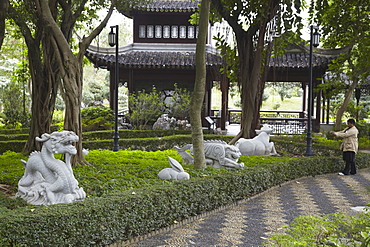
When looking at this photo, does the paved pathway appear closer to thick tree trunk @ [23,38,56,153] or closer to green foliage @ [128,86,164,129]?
thick tree trunk @ [23,38,56,153]

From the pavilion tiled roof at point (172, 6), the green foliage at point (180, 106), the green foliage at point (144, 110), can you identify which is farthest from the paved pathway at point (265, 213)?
the pavilion tiled roof at point (172, 6)

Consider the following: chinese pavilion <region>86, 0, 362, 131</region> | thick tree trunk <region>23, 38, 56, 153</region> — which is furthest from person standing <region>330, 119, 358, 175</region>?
chinese pavilion <region>86, 0, 362, 131</region>

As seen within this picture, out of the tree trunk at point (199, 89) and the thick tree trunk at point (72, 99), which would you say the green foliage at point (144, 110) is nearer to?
the thick tree trunk at point (72, 99)

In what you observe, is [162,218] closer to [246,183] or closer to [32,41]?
[246,183]

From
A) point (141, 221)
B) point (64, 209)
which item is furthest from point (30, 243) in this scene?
point (141, 221)

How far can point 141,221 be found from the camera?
5430 mm

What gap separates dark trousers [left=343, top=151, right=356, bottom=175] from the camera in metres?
10.9

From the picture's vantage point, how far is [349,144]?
35.3 ft

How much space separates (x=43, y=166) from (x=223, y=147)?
411 cm

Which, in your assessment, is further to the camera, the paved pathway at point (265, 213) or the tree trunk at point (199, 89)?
the tree trunk at point (199, 89)

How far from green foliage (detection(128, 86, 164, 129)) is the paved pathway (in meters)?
10.5

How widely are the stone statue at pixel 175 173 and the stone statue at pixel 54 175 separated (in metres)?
1.92

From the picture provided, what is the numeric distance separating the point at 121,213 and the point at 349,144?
745cm

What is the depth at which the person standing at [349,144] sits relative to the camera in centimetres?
1061
